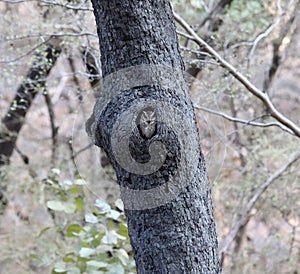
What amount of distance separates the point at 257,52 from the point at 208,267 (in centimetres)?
294

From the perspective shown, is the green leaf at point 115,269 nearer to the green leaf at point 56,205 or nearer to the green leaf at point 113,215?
the green leaf at point 113,215

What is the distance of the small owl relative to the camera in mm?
1135

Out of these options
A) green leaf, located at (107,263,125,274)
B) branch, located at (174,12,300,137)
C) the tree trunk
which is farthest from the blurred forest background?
the tree trunk

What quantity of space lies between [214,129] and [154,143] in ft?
5.80

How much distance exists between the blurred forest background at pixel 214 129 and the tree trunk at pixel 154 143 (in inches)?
56.0

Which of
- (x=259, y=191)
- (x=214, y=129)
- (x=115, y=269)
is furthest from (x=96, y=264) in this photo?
(x=259, y=191)

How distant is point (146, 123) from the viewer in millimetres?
1145

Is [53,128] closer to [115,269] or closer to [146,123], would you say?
[115,269]

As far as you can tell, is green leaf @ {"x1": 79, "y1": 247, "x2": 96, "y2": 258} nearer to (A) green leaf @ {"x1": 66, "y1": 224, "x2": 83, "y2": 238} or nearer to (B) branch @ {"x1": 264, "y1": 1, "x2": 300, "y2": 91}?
(A) green leaf @ {"x1": 66, "y1": 224, "x2": 83, "y2": 238}

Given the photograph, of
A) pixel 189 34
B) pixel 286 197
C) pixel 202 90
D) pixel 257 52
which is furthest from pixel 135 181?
pixel 257 52

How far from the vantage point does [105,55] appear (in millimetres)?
1243

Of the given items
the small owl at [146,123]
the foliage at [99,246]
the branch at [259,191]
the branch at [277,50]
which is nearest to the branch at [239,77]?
the foliage at [99,246]

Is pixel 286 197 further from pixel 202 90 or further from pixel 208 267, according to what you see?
pixel 208 267

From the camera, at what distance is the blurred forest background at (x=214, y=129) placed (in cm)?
309
